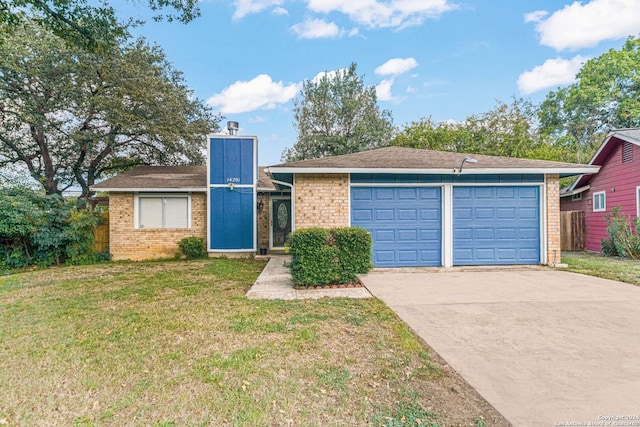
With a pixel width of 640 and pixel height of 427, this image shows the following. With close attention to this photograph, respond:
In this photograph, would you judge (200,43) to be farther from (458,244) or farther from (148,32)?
(458,244)

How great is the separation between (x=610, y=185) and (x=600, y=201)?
84cm

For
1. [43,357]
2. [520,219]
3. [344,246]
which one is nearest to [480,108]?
[520,219]

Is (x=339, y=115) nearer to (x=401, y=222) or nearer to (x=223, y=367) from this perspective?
(x=401, y=222)

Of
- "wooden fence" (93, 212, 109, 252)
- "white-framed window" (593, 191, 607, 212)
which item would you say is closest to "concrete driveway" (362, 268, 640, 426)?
"white-framed window" (593, 191, 607, 212)

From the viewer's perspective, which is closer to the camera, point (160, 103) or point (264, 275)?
point (264, 275)

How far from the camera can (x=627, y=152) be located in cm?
1110

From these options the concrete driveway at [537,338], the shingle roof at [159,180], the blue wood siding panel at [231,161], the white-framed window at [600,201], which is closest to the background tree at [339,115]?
the shingle roof at [159,180]

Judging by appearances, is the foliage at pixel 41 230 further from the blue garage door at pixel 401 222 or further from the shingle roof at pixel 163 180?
the blue garage door at pixel 401 222

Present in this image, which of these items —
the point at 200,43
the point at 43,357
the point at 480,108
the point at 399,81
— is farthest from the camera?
the point at 480,108

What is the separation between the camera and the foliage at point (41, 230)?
31.1 feet

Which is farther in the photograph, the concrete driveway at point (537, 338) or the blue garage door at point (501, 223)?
the blue garage door at point (501, 223)

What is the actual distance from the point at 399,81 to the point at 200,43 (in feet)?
38.9

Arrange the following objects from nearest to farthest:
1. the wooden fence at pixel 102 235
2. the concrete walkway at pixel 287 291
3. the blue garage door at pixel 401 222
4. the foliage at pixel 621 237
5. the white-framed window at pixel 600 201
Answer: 1. the concrete walkway at pixel 287 291
2. the blue garage door at pixel 401 222
3. the foliage at pixel 621 237
4. the wooden fence at pixel 102 235
5. the white-framed window at pixel 600 201

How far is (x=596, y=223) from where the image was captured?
41.2ft
